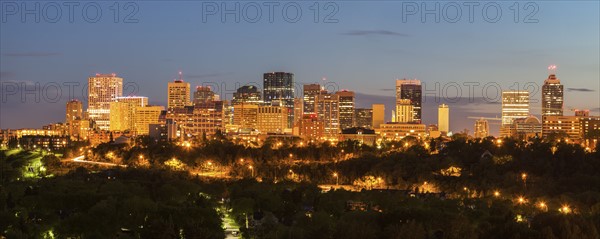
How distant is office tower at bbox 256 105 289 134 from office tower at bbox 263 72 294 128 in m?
10.1

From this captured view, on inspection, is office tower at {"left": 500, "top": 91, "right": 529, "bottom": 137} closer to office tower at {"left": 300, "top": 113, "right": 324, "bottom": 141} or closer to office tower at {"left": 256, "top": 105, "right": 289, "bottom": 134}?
office tower at {"left": 300, "top": 113, "right": 324, "bottom": 141}

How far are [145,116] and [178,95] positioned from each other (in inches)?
249

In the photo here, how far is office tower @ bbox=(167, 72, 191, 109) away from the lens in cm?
12200

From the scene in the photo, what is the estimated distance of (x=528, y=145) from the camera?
46.3 meters

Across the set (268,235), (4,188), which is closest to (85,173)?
(4,188)

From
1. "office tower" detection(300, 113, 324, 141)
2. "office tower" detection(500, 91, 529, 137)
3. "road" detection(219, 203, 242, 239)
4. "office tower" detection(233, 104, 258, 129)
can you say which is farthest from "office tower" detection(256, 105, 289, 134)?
"road" detection(219, 203, 242, 239)

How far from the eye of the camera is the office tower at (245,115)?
11200 centimetres

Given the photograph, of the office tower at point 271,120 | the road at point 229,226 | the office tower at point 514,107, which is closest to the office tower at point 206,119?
the office tower at point 271,120

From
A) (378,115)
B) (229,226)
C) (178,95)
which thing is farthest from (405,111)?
(229,226)

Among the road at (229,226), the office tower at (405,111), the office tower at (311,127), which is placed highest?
the office tower at (405,111)

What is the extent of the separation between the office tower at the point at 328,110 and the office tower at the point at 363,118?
13.4ft

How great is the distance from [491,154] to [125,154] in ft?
74.7

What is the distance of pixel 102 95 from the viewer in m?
131

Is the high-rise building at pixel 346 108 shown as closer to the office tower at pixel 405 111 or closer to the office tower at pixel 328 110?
the office tower at pixel 328 110
